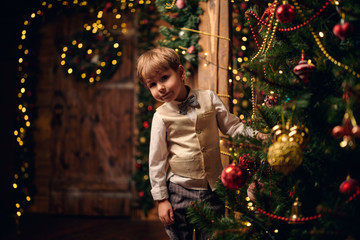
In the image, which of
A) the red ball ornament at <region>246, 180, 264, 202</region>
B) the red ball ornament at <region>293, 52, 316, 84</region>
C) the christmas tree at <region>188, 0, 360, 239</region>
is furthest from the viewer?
the red ball ornament at <region>246, 180, 264, 202</region>

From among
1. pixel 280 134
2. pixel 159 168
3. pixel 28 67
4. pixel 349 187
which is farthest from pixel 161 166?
pixel 28 67

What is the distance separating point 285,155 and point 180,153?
27.8 inches

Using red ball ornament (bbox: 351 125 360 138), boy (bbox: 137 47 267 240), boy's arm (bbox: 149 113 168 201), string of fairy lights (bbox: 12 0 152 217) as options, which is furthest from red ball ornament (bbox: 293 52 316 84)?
string of fairy lights (bbox: 12 0 152 217)

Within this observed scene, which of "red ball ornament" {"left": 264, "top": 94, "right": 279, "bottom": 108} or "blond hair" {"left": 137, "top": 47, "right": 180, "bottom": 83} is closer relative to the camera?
"red ball ornament" {"left": 264, "top": 94, "right": 279, "bottom": 108}

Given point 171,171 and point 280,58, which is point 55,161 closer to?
point 171,171

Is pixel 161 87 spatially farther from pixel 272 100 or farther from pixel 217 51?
pixel 217 51

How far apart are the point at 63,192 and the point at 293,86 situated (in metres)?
3.23

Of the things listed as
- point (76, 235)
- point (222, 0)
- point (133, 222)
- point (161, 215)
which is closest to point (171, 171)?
point (161, 215)

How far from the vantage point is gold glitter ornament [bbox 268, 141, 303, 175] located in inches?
39.8

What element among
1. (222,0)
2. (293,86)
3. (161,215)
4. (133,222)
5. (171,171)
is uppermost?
(222,0)

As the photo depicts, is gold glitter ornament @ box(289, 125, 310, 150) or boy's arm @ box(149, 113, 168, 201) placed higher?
gold glitter ornament @ box(289, 125, 310, 150)

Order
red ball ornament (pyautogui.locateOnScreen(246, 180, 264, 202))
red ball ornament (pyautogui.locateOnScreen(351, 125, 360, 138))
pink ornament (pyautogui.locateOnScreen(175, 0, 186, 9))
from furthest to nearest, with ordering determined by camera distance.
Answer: pink ornament (pyautogui.locateOnScreen(175, 0, 186, 9)), red ball ornament (pyautogui.locateOnScreen(246, 180, 264, 202)), red ball ornament (pyautogui.locateOnScreen(351, 125, 360, 138))

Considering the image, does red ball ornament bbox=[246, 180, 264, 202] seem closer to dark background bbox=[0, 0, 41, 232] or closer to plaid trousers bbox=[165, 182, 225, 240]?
plaid trousers bbox=[165, 182, 225, 240]

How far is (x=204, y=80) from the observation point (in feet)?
7.39
